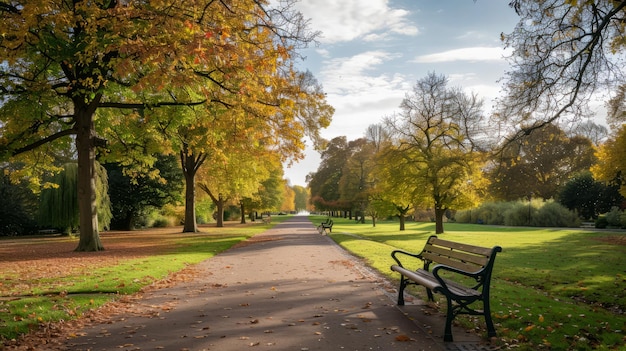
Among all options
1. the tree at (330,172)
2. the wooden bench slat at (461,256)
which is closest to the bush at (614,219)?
the wooden bench slat at (461,256)

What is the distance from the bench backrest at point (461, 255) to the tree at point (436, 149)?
75.7 feet

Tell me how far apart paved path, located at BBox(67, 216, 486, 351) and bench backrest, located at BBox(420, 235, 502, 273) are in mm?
896

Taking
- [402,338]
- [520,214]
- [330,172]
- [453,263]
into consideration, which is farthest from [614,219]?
[330,172]

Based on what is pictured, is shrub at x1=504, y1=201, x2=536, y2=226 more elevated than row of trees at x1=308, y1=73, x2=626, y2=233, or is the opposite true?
row of trees at x1=308, y1=73, x2=626, y2=233

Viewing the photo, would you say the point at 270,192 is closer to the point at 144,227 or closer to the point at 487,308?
the point at 144,227

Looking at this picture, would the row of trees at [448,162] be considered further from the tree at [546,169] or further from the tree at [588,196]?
the tree at [546,169]

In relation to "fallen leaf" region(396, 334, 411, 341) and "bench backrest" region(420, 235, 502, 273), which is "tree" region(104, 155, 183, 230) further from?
"fallen leaf" region(396, 334, 411, 341)

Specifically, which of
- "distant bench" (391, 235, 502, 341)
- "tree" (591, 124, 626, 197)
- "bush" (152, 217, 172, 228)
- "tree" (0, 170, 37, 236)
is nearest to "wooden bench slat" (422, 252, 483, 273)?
"distant bench" (391, 235, 502, 341)

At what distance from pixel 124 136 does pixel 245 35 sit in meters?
12.1

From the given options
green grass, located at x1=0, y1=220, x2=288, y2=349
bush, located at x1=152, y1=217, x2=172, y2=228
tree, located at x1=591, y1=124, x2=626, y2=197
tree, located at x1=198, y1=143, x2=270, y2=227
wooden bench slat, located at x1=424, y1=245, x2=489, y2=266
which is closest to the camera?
wooden bench slat, located at x1=424, y1=245, x2=489, y2=266

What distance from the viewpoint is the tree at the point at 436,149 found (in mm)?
30219

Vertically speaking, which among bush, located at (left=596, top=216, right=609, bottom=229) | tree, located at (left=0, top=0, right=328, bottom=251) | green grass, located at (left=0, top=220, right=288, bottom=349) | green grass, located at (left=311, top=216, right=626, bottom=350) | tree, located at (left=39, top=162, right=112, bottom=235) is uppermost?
tree, located at (left=0, top=0, right=328, bottom=251)

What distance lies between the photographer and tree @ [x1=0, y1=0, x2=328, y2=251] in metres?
8.02

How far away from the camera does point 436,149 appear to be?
32375mm
